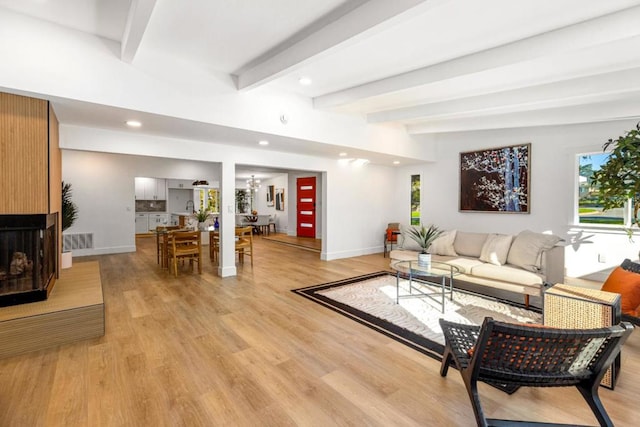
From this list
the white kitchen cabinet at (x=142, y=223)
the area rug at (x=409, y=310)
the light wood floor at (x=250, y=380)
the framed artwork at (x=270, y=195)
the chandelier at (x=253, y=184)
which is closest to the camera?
the light wood floor at (x=250, y=380)

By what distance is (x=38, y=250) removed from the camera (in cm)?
293

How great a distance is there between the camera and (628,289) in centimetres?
264

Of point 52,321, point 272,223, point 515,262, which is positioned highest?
point 272,223

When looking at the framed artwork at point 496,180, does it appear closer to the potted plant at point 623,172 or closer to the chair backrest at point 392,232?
the chair backrest at point 392,232

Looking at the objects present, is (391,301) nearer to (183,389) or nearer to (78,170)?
(183,389)

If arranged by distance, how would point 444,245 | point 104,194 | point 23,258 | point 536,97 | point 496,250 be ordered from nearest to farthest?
point 23,258 → point 536,97 → point 496,250 → point 444,245 → point 104,194

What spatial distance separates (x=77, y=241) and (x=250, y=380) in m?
7.13

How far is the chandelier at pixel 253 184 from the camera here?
43.1 feet

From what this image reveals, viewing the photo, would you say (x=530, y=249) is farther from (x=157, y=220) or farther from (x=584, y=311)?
(x=157, y=220)

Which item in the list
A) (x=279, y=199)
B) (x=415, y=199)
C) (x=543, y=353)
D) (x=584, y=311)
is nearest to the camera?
(x=543, y=353)

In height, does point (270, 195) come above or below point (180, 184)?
below

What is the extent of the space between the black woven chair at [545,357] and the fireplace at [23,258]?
3748 mm

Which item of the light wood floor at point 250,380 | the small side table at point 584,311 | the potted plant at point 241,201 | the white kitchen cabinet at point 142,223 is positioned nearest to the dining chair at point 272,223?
the potted plant at point 241,201

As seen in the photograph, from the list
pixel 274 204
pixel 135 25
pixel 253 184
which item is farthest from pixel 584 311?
pixel 253 184
